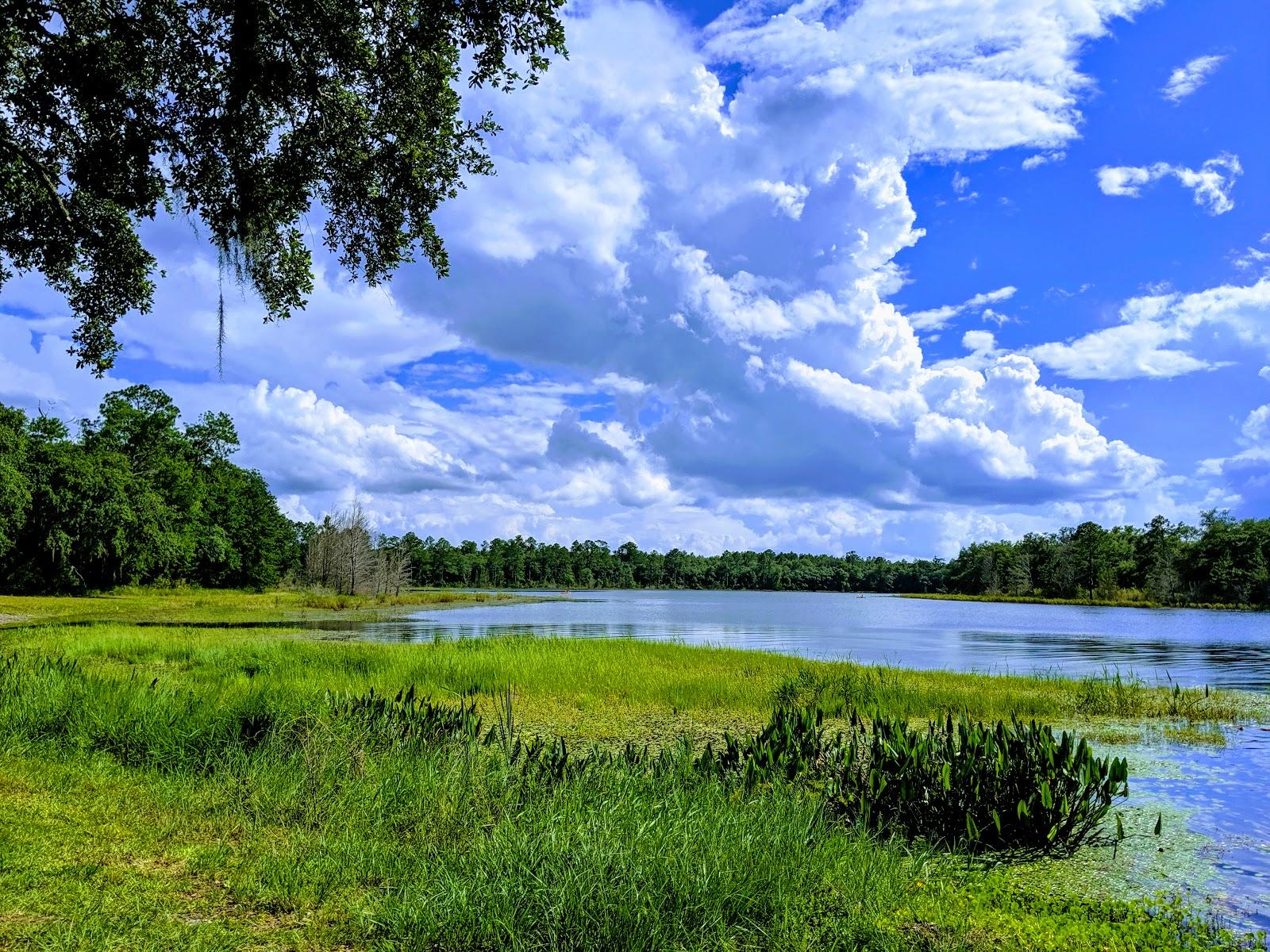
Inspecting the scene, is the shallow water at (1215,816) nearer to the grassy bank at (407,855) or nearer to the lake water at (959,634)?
the grassy bank at (407,855)

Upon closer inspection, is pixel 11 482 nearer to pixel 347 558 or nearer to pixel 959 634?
pixel 347 558

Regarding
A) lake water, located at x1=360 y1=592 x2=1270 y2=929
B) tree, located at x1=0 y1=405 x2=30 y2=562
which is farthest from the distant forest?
lake water, located at x1=360 y1=592 x2=1270 y2=929

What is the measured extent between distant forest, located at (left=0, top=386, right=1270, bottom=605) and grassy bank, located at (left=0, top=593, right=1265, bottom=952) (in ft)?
143

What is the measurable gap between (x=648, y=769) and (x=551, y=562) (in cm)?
15826

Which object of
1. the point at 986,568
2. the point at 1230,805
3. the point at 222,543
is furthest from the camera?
the point at 986,568

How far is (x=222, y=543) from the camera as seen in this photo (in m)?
65.3

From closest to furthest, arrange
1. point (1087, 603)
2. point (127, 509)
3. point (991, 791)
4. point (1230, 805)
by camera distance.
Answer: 1. point (991, 791)
2. point (1230, 805)
3. point (127, 509)
4. point (1087, 603)

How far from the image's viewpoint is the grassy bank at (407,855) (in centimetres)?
432

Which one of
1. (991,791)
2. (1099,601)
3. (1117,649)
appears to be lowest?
(1099,601)

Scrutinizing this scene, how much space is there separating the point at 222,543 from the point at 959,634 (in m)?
57.1

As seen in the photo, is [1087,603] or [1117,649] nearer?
[1117,649]

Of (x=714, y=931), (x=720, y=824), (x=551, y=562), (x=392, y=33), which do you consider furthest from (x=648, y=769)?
(x=551, y=562)

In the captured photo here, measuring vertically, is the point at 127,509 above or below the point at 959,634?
above

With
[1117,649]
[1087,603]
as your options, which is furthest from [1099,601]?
[1117,649]
